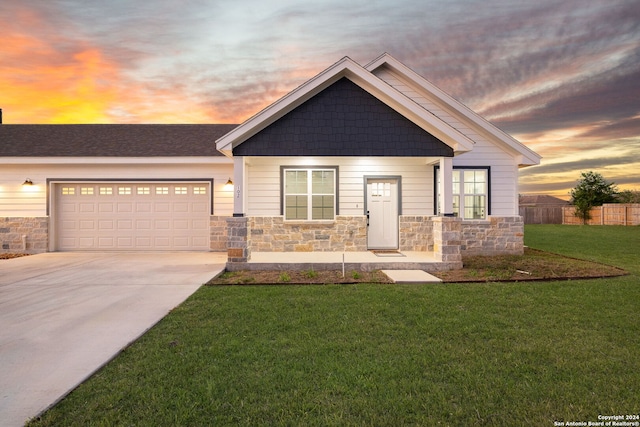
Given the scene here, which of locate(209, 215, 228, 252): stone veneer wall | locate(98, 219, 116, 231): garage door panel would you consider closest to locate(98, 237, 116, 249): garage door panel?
locate(98, 219, 116, 231): garage door panel

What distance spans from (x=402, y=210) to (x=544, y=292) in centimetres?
523

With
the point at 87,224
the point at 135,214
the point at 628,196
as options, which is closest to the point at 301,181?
the point at 135,214

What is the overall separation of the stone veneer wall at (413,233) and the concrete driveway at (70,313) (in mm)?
6015

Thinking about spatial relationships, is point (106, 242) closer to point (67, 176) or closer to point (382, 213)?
point (67, 176)

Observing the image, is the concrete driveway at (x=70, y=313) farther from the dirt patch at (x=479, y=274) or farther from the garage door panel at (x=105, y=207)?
the garage door panel at (x=105, y=207)

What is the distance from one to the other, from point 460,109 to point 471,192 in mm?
2848

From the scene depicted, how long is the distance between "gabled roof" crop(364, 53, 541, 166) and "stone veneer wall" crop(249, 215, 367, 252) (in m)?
4.82

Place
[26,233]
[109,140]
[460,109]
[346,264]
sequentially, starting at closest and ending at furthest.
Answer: [346,264], [460,109], [26,233], [109,140]

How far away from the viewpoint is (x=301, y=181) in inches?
423

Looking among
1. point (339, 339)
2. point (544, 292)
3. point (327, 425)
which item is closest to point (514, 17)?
point (544, 292)

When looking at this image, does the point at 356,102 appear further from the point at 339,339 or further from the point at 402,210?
the point at 339,339

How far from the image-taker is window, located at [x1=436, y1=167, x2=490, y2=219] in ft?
35.9

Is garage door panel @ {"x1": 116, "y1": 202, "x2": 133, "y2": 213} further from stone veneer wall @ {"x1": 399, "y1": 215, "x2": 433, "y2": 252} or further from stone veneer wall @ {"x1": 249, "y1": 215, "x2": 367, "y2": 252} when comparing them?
stone veneer wall @ {"x1": 399, "y1": 215, "x2": 433, "y2": 252}

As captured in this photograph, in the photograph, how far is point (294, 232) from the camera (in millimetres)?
10680
